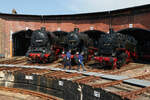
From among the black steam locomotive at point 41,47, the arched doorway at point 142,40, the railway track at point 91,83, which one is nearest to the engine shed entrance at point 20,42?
the black steam locomotive at point 41,47

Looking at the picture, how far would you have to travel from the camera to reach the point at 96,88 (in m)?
6.11

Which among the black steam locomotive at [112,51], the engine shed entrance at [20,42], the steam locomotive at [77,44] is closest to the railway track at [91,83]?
the black steam locomotive at [112,51]

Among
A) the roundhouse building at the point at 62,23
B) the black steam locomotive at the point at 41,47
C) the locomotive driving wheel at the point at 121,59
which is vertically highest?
the roundhouse building at the point at 62,23

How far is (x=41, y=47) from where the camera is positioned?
48.4 ft

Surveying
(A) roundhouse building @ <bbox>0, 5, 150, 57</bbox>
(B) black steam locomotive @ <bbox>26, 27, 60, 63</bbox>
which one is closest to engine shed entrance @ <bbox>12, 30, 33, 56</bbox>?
(A) roundhouse building @ <bbox>0, 5, 150, 57</bbox>

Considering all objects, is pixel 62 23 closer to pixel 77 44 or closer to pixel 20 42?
pixel 77 44

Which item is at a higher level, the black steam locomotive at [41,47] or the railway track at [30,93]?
the black steam locomotive at [41,47]

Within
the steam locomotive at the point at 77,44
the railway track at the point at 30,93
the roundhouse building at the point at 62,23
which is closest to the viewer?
the railway track at the point at 30,93

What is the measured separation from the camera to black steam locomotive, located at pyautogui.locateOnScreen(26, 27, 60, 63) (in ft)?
46.1

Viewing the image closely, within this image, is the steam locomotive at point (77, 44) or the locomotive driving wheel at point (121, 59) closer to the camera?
the locomotive driving wheel at point (121, 59)

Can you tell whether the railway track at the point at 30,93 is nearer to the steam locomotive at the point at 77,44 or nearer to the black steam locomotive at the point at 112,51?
the black steam locomotive at the point at 112,51

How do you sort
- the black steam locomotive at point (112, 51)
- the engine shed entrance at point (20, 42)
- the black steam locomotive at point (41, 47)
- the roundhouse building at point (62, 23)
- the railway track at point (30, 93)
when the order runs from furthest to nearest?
1. the engine shed entrance at point (20, 42)
2. the roundhouse building at point (62, 23)
3. the black steam locomotive at point (41, 47)
4. the black steam locomotive at point (112, 51)
5. the railway track at point (30, 93)

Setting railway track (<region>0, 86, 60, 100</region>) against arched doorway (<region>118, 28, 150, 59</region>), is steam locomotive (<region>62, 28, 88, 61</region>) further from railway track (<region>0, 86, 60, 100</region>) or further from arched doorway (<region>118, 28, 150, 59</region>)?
arched doorway (<region>118, 28, 150, 59</region>)

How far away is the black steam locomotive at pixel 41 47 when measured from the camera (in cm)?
1405
